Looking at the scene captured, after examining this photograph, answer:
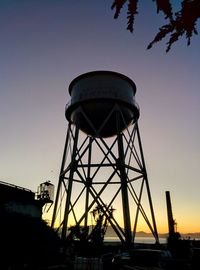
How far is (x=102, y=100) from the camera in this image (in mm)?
21203

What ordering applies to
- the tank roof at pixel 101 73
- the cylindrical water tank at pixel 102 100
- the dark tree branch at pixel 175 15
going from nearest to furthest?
1. the dark tree branch at pixel 175 15
2. the cylindrical water tank at pixel 102 100
3. the tank roof at pixel 101 73

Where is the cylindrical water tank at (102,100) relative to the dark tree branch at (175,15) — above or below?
above

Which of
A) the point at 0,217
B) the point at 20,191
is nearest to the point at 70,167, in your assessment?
the point at 20,191

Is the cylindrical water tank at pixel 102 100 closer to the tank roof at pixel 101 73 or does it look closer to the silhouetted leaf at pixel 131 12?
the tank roof at pixel 101 73

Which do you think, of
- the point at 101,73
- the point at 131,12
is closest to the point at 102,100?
the point at 101,73

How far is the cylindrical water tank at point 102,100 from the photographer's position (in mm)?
21250

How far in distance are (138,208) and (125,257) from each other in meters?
7.32

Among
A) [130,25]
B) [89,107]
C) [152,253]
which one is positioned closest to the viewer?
[130,25]

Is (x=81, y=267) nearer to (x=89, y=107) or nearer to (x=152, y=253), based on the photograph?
(x=152, y=253)

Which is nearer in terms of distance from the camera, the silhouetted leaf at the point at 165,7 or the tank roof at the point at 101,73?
the silhouetted leaf at the point at 165,7

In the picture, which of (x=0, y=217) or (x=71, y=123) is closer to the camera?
(x=0, y=217)

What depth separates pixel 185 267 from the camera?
42.4 ft

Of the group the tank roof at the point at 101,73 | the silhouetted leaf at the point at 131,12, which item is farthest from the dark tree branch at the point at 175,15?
the tank roof at the point at 101,73

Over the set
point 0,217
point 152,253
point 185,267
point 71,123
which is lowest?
point 185,267
